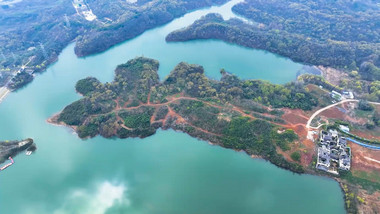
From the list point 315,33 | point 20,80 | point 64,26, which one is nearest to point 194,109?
point 20,80

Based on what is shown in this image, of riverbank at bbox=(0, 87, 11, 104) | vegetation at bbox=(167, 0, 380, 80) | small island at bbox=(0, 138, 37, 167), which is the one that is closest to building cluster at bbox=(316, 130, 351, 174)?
vegetation at bbox=(167, 0, 380, 80)

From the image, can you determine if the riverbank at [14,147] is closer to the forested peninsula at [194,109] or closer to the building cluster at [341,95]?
the forested peninsula at [194,109]

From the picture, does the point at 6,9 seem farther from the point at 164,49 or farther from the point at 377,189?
the point at 377,189

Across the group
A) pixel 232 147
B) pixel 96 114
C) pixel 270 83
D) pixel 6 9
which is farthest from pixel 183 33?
pixel 6 9

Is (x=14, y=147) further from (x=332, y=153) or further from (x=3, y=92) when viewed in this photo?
(x=332, y=153)

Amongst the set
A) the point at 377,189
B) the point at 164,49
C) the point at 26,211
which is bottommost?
the point at 377,189

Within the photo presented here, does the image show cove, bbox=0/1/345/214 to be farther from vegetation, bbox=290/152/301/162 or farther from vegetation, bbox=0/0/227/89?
vegetation, bbox=0/0/227/89
